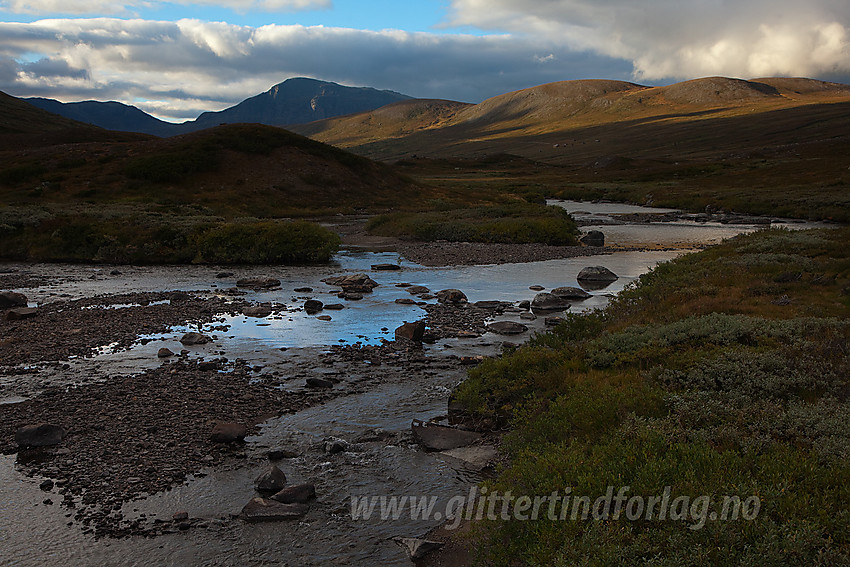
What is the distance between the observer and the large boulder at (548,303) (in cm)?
2308

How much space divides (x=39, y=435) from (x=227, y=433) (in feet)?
10.9

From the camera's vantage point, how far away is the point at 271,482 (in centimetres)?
959

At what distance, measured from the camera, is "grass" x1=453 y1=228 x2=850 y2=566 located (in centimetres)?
598

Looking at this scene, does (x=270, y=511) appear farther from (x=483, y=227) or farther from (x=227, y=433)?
(x=483, y=227)

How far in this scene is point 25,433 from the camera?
11031 mm

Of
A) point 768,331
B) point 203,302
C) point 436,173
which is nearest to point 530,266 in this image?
point 203,302

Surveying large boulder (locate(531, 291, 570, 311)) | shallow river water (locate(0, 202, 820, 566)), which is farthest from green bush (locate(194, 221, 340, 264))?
large boulder (locate(531, 291, 570, 311))

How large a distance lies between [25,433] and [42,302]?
1500cm

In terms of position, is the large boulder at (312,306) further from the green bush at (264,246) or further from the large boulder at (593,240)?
the large boulder at (593,240)

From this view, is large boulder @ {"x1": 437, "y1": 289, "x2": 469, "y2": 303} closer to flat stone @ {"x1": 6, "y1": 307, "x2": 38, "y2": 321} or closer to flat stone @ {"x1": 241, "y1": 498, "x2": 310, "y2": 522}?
flat stone @ {"x1": 6, "y1": 307, "x2": 38, "y2": 321}

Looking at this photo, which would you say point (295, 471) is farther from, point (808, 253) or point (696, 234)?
point (696, 234)

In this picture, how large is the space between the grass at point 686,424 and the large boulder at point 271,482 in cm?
349

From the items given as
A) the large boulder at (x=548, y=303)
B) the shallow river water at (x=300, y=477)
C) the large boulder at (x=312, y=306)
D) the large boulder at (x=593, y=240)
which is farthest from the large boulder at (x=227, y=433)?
the large boulder at (x=593, y=240)

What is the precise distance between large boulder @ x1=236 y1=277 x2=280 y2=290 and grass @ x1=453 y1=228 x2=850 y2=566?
55.7 ft
